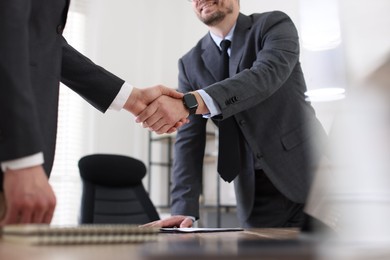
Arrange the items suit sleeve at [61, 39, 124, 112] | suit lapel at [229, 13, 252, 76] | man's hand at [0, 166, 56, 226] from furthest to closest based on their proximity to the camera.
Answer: suit lapel at [229, 13, 252, 76] → suit sleeve at [61, 39, 124, 112] → man's hand at [0, 166, 56, 226]

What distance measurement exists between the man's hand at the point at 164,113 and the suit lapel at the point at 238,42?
295mm

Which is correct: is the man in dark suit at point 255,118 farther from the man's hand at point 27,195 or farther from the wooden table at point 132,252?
the wooden table at point 132,252

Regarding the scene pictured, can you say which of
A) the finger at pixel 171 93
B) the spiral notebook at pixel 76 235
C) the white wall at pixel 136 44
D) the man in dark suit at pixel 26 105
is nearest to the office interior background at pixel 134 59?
the white wall at pixel 136 44

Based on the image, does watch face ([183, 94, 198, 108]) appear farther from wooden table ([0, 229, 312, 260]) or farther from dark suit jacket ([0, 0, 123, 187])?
wooden table ([0, 229, 312, 260])

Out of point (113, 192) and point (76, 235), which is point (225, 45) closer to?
point (113, 192)

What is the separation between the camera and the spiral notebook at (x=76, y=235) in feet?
2.12

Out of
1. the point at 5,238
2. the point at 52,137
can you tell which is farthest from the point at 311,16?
the point at 5,238

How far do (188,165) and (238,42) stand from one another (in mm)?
565

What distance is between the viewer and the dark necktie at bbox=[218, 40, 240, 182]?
1860 mm

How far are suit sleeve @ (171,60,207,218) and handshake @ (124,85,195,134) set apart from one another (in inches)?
8.0

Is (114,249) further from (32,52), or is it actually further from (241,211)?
(241,211)

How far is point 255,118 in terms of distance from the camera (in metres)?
1.88

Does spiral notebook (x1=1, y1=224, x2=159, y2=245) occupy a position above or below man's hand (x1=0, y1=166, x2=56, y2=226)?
below

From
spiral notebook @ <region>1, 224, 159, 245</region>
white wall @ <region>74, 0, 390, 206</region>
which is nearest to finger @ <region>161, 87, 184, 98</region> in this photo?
spiral notebook @ <region>1, 224, 159, 245</region>
